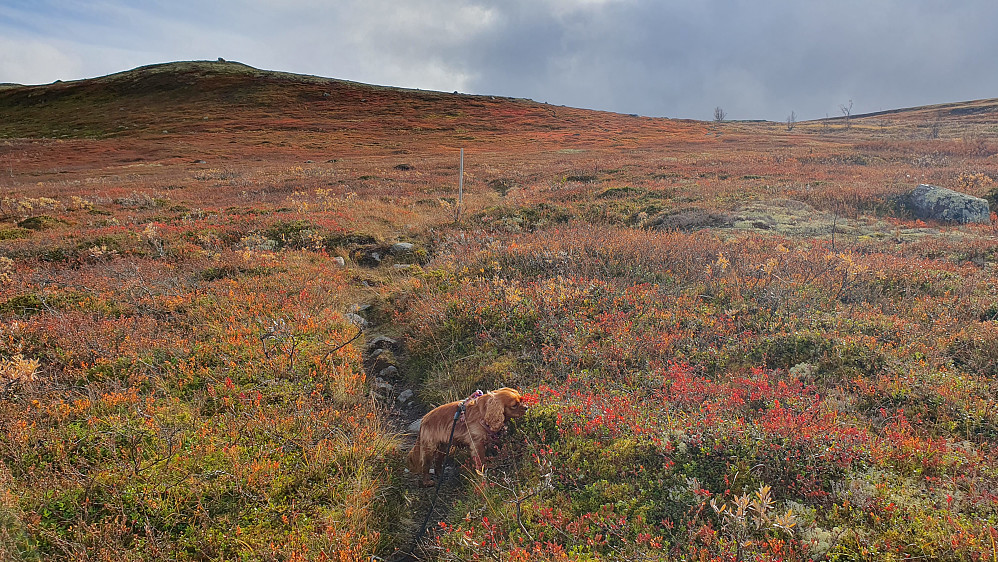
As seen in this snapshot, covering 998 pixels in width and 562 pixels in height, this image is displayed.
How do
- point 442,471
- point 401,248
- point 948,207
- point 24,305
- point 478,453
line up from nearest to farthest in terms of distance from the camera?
1. point 478,453
2. point 442,471
3. point 24,305
4. point 948,207
5. point 401,248

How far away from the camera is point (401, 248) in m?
12.0

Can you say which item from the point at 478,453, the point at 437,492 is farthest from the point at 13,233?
the point at 478,453

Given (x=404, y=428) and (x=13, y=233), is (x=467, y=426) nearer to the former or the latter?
(x=404, y=428)

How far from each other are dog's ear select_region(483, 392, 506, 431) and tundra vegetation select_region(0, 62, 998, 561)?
0.22 m

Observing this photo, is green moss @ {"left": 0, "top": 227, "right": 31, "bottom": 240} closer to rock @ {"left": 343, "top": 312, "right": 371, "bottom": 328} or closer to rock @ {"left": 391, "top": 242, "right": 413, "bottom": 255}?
rock @ {"left": 391, "top": 242, "right": 413, "bottom": 255}

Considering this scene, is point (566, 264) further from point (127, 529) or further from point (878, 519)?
point (127, 529)

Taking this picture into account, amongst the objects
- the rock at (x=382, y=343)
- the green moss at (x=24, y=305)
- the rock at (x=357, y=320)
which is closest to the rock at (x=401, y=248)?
the rock at (x=357, y=320)

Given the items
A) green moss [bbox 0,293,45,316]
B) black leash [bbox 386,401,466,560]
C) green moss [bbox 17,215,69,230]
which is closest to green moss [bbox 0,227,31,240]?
green moss [bbox 17,215,69,230]

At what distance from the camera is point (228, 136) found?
44.1 meters

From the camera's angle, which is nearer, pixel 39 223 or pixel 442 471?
pixel 442 471

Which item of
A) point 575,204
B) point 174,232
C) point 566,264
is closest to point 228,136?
point 174,232

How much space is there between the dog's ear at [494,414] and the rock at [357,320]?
13.0 feet

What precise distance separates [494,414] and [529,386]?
1.02 m

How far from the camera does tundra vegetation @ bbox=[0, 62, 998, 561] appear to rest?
3348mm
